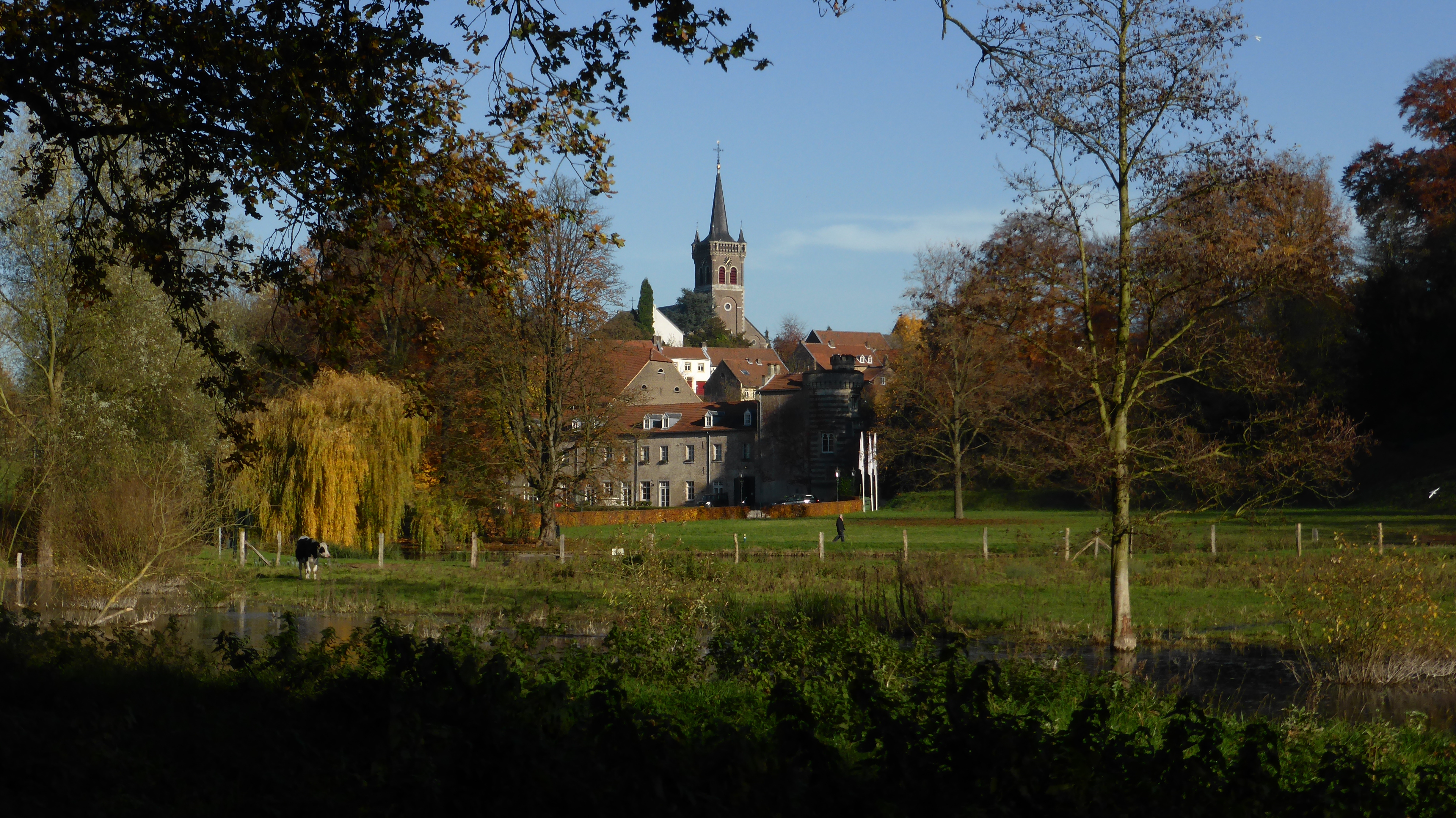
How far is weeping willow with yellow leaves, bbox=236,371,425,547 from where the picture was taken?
33562 mm

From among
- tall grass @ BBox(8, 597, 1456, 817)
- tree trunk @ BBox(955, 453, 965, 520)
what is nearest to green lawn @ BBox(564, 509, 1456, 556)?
tree trunk @ BBox(955, 453, 965, 520)

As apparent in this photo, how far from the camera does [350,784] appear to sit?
5.48m

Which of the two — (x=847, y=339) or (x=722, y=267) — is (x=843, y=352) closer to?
(x=847, y=339)

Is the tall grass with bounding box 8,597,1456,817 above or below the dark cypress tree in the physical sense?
below

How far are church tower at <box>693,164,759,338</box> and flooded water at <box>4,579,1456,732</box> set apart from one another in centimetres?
14527

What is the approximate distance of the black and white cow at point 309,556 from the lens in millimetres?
27938

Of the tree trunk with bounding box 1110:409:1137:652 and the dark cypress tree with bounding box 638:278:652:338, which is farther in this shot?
the dark cypress tree with bounding box 638:278:652:338

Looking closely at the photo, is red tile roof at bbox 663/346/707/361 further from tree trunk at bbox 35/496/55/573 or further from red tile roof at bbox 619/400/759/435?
tree trunk at bbox 35/496/55/573

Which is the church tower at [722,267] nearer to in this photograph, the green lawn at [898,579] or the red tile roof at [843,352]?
the red tile roof at [843,352]

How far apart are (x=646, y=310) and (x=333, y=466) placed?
10703 cm

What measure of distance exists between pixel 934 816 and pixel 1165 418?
12.7m

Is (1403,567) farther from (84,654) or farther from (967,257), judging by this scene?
(84,654)

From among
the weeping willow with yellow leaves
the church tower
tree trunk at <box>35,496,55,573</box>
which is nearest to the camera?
tree trunk at <box>35,496,55,573</box>

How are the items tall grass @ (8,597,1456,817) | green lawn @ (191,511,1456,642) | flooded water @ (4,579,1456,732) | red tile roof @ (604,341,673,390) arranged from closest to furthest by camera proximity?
tall grass @ (8,597,1456,817)
flooded water @ (4,579,1456,732)
green lawn @ (191,511,1456,642)
red tile roof @ (604,341,673,390)
